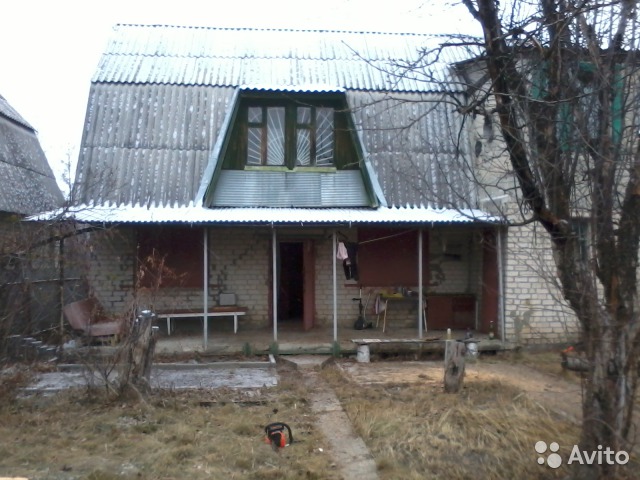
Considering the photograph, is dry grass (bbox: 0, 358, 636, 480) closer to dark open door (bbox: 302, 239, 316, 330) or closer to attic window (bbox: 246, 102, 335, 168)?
dark open door (bbox: 302, 239, 316, 330)

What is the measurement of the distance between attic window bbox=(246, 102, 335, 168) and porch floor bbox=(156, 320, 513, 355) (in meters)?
3.54

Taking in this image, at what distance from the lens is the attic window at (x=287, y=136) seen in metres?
14.8

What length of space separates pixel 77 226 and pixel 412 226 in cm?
619

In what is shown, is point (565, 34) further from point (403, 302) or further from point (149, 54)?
point (149, 54)

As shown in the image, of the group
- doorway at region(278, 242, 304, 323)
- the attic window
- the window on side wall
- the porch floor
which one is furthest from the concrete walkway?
the attic window

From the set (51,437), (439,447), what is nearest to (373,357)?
(439,447)

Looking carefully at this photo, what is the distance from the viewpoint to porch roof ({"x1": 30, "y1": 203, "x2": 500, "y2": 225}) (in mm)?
12508

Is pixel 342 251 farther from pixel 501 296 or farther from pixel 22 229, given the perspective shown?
pixel 22 229

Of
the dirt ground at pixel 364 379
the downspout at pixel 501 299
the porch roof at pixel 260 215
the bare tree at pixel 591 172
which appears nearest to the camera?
the bare tree at pixel 591 172

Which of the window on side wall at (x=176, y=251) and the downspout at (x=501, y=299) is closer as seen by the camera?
the downspout at (x=501, y=299)

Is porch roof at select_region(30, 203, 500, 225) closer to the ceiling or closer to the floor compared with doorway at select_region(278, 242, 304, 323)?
closer to the ceiling

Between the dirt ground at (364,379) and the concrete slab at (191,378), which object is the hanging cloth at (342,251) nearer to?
the dirt ground at (364,379)

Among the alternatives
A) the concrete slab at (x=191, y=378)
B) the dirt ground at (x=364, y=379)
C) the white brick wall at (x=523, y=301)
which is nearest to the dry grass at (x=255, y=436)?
the dirt ground at (x=364, y=379)

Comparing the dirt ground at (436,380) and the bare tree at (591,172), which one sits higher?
the bare tree at (591,172)
